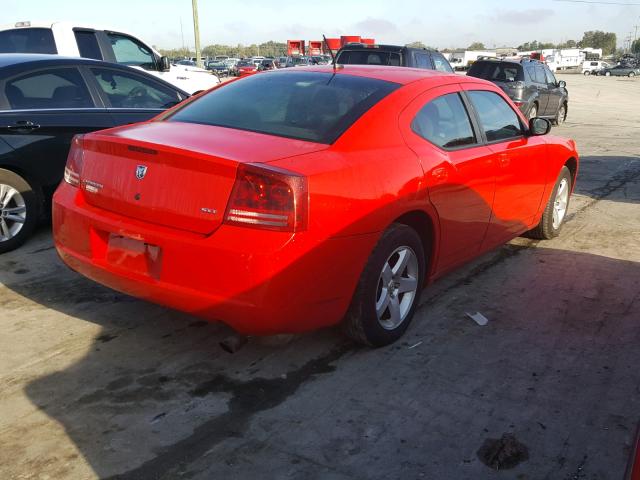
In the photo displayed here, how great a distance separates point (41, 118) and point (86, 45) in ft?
16.5

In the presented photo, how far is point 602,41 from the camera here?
150 m

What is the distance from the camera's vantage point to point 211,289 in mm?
3131

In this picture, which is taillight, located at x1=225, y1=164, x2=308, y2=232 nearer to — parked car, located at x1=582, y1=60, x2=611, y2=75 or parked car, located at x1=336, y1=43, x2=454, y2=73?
parked car, located at x1=336, y1=43, x2=454, y2=73

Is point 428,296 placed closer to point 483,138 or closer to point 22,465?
point 483,138

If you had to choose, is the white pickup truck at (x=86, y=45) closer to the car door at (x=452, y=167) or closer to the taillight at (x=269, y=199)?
the car door at (x=452, y=167)

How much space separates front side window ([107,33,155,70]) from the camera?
10.5 metres

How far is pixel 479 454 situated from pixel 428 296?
1916 mm

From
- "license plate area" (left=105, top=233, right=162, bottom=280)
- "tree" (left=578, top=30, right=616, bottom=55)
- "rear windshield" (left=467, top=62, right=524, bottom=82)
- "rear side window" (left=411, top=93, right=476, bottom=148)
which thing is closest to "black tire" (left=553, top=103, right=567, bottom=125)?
"rear windshield" (left=467, top=62, right=524, bottom=82)

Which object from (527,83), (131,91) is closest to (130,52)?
(131,91)

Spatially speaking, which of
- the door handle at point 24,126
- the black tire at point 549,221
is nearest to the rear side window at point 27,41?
the door handle at point 24,126

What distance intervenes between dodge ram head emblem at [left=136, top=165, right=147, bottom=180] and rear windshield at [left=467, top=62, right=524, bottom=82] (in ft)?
47.0

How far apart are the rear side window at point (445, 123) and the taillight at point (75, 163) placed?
1903 millimetres

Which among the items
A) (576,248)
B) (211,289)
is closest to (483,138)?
(576,248)

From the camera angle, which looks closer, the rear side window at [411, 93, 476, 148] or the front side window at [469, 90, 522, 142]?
the rear side window at [411, 93, 476, 148]
